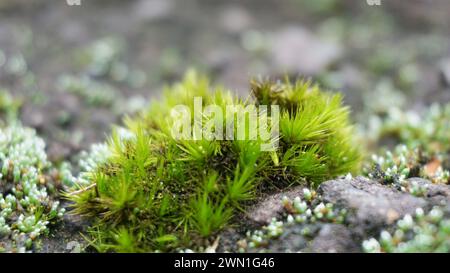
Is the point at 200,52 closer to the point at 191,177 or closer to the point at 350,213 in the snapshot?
the point at 191,177

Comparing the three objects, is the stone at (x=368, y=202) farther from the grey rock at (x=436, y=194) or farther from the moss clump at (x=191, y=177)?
the moss clump at (x=191, y=177)

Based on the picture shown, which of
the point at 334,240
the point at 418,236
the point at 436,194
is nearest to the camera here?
the point at 418,236

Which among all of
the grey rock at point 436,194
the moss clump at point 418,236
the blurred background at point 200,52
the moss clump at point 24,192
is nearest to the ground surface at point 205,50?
the blurred background at point 200,52

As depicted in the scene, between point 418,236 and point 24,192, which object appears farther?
point 24,192

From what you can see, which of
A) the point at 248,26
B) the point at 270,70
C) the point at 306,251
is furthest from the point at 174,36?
the point at 306,251

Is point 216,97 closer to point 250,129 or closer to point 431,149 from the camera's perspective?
point 250,129

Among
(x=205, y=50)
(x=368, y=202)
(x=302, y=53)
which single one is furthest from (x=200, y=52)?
(x=368, y=202)

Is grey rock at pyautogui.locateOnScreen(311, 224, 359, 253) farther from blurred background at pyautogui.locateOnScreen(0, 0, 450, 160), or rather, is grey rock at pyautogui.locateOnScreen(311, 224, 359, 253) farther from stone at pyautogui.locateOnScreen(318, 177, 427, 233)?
blurred background at pyautogui.locateOnScreen(0, 0, 450, 160)
